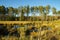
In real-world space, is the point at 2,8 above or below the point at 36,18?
above

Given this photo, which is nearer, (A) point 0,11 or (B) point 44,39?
(B) point 44,39

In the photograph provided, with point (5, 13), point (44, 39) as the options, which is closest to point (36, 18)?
point (5, 13)

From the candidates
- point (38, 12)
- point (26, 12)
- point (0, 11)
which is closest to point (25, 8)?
point (26, 12)

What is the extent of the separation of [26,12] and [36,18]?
6465 millimetres

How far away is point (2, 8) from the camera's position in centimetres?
5431

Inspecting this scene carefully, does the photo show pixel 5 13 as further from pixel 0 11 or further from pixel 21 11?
pixel 21 11

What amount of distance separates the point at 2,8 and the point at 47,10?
16003 millimetres

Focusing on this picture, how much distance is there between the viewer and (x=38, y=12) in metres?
56.3

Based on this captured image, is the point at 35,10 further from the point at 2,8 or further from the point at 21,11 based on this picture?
the point at 2,8

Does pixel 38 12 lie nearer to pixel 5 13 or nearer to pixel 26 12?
pixel 26 12

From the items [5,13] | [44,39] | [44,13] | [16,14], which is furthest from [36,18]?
[44,39]

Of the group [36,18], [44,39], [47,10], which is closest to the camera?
[44,39]

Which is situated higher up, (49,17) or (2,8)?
(2,8)

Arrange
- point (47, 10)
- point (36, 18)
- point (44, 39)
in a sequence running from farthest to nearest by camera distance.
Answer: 1. point (47, 10)
2. point (36, 18)
3. point (44, 39)
